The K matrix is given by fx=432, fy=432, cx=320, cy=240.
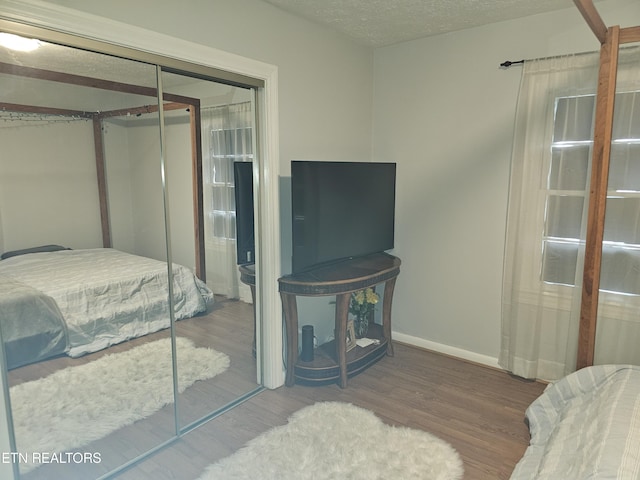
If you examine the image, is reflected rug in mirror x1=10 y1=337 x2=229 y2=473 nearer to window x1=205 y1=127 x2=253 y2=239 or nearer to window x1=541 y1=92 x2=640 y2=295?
window x1=205 y1=127 x2=253 y2=239

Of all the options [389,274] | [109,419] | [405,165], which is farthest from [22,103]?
[405,165]

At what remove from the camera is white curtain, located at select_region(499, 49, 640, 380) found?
2.71 m

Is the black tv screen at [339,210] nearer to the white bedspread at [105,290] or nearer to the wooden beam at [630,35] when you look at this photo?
the white bedspread at [105,290]

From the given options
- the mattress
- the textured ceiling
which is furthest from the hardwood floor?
the textured ceiling

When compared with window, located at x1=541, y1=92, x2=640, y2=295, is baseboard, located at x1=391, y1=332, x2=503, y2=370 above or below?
below

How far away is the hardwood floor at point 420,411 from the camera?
7.59 ft

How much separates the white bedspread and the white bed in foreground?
2.05 m

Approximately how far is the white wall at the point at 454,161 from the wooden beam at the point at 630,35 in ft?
2.20

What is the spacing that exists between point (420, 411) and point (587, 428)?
40.6 inches

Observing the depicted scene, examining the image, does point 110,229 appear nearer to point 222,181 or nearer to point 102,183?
point 102,183

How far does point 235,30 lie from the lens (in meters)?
2.55

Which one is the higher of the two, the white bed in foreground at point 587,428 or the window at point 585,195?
the window at point 585,195

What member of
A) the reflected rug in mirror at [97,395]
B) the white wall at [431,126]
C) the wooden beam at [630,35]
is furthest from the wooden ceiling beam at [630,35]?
the reflected rug in mirror at [97,395]

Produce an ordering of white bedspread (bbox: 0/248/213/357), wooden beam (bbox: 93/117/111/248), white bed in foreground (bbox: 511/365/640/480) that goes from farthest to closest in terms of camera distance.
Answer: wooden beam (bbox: 93/117/111/248), white bedspread (bbox: 0/248/213/357), white bed in foreground (bbox: 511/365/640/480)
